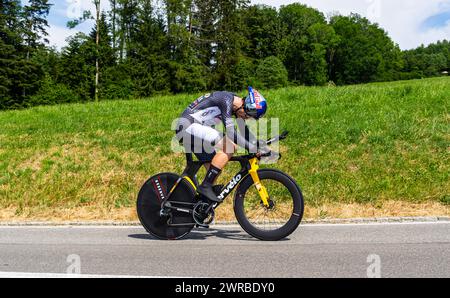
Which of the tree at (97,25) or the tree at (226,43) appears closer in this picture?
the tree at (97,25)

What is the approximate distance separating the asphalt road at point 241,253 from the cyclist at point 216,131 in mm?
830

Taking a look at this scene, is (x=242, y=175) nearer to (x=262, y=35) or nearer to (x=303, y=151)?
(x=303, y=151)

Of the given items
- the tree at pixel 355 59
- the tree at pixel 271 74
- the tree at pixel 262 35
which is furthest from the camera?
the tree at pixel 355 59

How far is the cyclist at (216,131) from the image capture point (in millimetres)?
5336

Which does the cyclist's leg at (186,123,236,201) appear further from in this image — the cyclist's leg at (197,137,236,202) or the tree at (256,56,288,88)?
the tree at (256,56,288,88)

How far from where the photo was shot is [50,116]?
54.3 ft

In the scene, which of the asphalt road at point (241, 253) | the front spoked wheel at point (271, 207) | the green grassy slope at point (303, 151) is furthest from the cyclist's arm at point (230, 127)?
the green grassy slope at point (303, 151)

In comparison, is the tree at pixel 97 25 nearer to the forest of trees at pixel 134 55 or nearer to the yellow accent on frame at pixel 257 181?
the forest of trees at pixel 134 55

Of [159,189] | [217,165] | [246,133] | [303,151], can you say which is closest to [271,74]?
[303,151]

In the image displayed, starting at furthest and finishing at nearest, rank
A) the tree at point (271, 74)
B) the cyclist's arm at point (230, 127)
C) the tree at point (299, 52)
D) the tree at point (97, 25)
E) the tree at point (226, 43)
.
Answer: the tree at point (299, 52), the tree at point (271, 74), the tree at point (226, 43), the tree at point (97, 25), the cyclist's arm at point (230, 127)

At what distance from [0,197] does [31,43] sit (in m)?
43.6

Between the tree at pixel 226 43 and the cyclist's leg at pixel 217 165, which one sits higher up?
the tree at pixel 226 43
